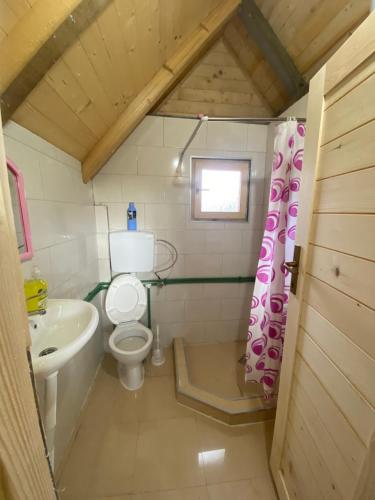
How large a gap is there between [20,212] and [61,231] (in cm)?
34

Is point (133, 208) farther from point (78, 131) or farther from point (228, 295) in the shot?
point (228, 295)

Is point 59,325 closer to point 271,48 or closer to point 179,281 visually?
point 179,281

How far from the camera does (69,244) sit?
1.33 m

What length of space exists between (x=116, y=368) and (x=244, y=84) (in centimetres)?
267

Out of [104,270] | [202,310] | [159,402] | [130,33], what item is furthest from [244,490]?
[130,33]

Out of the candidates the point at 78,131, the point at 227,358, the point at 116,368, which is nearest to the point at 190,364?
the point at 227,358

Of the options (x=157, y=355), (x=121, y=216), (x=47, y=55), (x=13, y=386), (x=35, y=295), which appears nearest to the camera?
(x=13, y=386)

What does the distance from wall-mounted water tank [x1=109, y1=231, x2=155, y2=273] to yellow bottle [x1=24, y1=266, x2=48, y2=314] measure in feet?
2.93

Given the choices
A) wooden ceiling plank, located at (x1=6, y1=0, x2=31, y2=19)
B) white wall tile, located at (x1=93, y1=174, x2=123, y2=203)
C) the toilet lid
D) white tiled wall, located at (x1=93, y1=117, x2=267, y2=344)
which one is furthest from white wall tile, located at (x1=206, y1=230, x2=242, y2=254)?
wooden ceiling plank, located at (x1=6, y1=0, x2=31, y2=19)

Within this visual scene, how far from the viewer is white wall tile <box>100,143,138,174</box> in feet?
5.56

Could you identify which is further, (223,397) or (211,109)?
(211,109)

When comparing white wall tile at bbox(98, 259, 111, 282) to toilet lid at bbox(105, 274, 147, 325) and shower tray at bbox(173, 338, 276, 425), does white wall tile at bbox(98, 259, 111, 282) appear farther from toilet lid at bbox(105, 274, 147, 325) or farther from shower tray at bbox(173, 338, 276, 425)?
shower tray at bbox(173, 338, 276, 425)

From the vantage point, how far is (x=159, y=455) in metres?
1.22

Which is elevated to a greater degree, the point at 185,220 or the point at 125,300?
the point at 185,220
